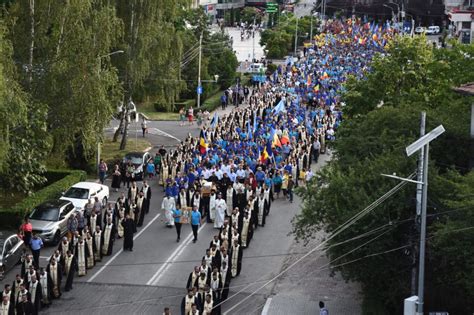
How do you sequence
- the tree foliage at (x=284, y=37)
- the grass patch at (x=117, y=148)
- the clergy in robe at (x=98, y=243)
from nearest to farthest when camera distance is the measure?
1. the clergy in robe at (x=98, y=243)
2. the grass patch at (x=117, y=148)
3. the tree foliage at (x=284, y=37)

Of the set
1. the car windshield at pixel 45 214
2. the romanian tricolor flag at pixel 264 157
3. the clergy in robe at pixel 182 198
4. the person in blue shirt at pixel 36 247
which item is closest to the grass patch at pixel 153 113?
the romanian tricolor flag at pixel 264 157

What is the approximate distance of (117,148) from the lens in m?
44.8

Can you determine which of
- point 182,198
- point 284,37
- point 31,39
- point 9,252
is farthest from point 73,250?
point 284,37

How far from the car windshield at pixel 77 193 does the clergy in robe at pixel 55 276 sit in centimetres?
769

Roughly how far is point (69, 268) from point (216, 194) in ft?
25.5

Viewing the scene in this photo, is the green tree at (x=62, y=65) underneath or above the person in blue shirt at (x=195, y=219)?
above

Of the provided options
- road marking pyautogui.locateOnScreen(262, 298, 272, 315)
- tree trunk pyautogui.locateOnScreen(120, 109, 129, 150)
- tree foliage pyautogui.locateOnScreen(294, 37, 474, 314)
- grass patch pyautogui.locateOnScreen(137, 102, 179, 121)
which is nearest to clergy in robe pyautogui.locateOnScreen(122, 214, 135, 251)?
road marking pyautogui.locateOnScreen(262, 298, 272, 315)

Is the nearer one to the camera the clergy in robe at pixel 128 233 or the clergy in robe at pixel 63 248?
the clergy in robe at pixel 63 248

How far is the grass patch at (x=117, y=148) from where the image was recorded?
139 feet

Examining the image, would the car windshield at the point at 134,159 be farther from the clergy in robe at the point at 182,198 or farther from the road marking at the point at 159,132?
the road marking at the point at 159,132

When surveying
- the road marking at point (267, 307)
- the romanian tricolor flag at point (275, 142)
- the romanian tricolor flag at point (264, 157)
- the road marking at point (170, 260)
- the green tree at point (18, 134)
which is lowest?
the road marking at point (267, 307)

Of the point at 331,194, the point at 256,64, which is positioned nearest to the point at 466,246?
the point at 331,194

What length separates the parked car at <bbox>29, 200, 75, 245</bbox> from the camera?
28000 millimetres

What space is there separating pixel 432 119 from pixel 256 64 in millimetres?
52852
